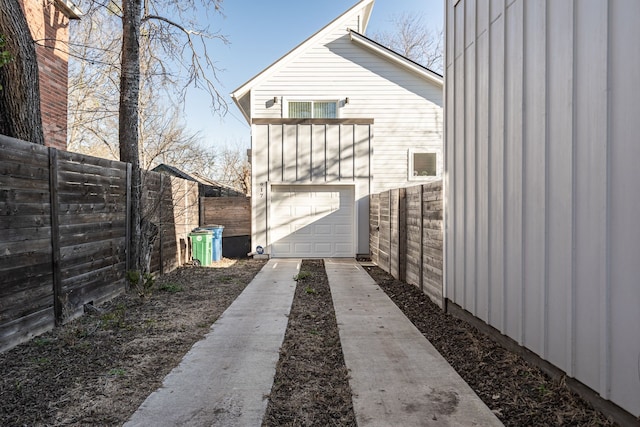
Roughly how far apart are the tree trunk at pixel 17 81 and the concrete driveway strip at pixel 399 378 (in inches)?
169

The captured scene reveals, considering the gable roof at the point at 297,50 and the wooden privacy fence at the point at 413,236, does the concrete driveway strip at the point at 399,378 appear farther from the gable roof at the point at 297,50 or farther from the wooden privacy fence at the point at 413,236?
the gable roof at the point at 297,50

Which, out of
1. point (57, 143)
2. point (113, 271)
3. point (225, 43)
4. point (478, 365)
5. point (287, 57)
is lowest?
point (478, 365)

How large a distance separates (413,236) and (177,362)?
14.1 feet

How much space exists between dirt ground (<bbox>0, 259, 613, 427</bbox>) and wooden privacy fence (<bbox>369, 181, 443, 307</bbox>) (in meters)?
0.71

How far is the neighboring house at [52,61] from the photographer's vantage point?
7.18 m

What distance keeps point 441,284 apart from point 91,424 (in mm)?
4182

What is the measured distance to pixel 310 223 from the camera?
34.4ft

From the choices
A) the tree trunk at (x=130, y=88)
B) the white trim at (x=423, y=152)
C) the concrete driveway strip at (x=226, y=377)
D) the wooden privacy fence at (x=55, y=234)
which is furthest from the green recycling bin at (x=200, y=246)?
the white trim at (x=423, y=152)

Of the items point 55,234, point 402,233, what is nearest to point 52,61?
point 55,234

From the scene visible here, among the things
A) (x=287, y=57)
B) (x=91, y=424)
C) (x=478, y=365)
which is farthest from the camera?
(x=287, y=57)

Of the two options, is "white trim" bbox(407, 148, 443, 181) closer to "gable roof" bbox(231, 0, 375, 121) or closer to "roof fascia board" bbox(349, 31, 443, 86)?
"roof fascia board" bbox(349, 31, 443, 86)

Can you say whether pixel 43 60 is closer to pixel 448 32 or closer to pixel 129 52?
pixel 129 52

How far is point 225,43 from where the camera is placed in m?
7.98

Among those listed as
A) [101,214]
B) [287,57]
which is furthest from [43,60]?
[287,57]
